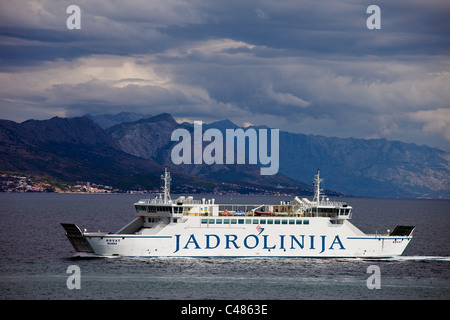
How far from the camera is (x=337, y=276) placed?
53875 millimetres

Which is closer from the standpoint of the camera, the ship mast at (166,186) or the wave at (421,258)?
the ship mast at (166,186)

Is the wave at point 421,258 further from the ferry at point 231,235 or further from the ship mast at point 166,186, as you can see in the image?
the ship mast at point 166,186

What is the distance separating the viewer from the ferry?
58719 millimetres

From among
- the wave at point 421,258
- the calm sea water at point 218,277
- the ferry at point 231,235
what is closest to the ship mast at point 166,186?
the ferry at point 231,235

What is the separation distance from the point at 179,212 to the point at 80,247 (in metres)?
9.70

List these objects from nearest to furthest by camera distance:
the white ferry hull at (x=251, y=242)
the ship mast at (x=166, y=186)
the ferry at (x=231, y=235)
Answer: the white ferry hull at (x=251, y=242)
the ferry at (x=231, y=235)
the ship mast at (x=166, y=186)

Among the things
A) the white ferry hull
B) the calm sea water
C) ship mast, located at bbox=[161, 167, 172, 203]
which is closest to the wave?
the calm sea water

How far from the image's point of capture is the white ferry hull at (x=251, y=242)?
58.6m

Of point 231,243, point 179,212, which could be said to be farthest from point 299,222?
point 179,212

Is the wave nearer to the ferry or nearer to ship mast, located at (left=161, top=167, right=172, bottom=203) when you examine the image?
the ferry

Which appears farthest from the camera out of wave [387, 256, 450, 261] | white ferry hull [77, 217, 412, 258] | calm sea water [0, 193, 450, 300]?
wave [387, 256, 450, 261]

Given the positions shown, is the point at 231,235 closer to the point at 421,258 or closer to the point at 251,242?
the point at 251,242

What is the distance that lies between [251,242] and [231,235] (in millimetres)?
2044
